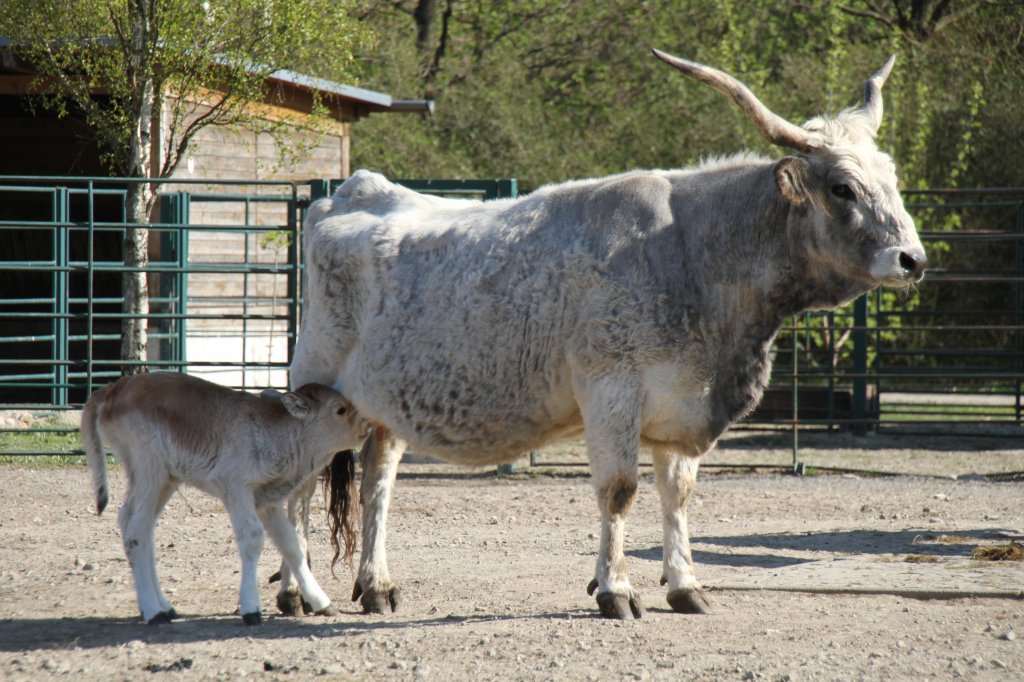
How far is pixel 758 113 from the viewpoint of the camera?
582cm

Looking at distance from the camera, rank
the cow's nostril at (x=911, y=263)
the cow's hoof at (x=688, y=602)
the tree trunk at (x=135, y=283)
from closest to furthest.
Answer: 1. the cow's nostril at (x=911, y=263)
2. the cow's hoof at (x=688, y=602)
3. the tree trunk at (x=135, y=283)

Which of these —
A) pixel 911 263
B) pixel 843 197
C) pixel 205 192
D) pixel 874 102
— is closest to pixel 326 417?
pixel 843 197

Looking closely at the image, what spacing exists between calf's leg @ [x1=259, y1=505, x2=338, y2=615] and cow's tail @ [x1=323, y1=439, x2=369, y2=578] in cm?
38

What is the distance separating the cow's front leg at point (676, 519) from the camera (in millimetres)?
6121

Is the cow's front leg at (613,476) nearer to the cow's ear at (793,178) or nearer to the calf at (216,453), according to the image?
the cow's ear at (793,178)

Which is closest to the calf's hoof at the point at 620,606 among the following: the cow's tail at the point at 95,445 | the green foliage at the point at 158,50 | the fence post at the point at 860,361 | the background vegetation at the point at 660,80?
the cow's tail at the point at 95,445

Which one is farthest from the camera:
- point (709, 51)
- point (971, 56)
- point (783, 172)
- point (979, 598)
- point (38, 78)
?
point (709, 51)

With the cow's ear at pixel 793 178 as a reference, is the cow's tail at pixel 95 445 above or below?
below

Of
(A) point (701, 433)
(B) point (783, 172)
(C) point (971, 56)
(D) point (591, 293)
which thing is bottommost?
(A) point (701, 433)

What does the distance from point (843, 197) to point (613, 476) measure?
1.59m

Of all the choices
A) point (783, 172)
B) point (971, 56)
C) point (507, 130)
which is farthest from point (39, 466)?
point (971, 56)

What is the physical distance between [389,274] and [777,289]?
1.92 metres

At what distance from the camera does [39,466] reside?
11547 millimetres

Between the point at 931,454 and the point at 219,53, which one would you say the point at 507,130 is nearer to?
the point at 219,53
